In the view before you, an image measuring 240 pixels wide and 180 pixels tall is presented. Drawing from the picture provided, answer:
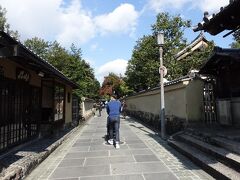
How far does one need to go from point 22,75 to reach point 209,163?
6.65m

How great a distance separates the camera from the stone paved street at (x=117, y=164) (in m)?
7.64

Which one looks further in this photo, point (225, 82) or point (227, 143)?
point (225, 82)

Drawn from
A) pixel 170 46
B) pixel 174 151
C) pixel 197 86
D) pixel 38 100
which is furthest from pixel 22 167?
pixel 170 46

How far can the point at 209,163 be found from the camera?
770 cm

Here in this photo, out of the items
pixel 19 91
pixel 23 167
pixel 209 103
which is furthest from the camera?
pixel 209 103

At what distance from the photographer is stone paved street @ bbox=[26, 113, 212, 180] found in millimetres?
7637

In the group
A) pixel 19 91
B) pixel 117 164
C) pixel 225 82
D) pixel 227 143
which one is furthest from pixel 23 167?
pixel 225 82

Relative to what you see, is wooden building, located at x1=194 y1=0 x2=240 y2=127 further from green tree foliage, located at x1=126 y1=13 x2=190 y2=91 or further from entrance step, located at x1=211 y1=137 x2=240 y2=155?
green tree foliage, located at x1=126 y1=13 x2=190 y2=91

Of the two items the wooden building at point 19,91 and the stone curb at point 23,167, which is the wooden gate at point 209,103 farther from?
the stone curb at point 23,167

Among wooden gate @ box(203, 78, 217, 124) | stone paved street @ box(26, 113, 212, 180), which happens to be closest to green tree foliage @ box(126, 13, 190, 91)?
wooden gate @ box(203, 78, 217, 124)

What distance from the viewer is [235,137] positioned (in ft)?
29.3

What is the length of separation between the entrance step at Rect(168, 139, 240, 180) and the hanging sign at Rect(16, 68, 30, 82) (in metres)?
5.60

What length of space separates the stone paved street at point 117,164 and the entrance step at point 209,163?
0.17 m

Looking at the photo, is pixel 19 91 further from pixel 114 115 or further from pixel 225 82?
pixel 225 82
